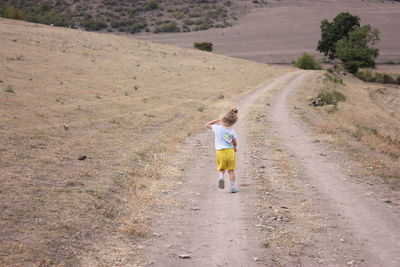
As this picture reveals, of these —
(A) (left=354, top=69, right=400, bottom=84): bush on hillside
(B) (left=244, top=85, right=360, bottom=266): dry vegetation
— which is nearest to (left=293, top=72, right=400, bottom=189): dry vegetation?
(B) (left=244, top=85, right=360, bottom=266): dry vegetation

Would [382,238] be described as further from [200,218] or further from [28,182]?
[28,182]

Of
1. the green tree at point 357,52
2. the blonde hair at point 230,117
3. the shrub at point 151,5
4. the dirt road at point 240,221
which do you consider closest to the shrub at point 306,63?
the green tree at point 357,52

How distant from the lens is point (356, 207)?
1188cm

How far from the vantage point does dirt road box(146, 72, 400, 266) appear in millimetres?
8961

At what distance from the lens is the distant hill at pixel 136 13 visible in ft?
475

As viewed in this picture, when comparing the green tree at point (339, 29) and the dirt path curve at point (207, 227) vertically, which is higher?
the dirt path curve at point (207, 227)

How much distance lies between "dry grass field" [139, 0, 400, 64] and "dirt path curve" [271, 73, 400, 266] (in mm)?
90777

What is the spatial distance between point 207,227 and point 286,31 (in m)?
134

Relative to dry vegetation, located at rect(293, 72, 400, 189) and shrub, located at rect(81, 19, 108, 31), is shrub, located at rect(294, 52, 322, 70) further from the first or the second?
shrub, located at rect(81, 19, 108, 31)

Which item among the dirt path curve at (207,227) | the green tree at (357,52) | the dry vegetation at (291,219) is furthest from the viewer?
the green tree at (357,52)

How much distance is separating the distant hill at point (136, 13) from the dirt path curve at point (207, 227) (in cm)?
12780

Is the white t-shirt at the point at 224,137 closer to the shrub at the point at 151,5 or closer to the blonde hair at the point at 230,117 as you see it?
the blonde hair at the point at 230,117

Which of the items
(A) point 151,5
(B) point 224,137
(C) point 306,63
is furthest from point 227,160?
(A) point 151,5

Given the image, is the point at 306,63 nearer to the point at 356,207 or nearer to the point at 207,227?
the point at 356,207
